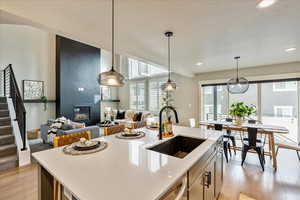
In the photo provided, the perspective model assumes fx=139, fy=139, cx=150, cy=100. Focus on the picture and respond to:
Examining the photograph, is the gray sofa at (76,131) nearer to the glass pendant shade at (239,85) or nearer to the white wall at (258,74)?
the glass pendant shade at (239,85)

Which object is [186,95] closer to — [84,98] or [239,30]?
[239,30]

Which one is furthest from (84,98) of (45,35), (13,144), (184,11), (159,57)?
(184,11)

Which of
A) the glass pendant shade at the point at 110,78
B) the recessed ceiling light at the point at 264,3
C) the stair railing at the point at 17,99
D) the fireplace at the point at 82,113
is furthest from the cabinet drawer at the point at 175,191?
the fireplace at the point at 82,113

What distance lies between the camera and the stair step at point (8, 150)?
2881 mm

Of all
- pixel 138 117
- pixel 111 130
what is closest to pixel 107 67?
pixel 138 117

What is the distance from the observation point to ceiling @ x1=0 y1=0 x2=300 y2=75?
5.38ft

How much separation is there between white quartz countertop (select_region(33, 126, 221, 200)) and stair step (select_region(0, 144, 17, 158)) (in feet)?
8.68

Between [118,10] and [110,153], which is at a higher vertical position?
[118,10]

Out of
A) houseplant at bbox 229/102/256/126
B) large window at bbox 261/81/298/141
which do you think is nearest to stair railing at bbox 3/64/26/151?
houseplant at bbox 229/102/256/126

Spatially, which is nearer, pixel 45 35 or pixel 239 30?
pixel 239 30

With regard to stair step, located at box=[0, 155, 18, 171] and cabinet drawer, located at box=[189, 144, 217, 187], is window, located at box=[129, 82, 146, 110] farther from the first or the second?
cabinet drawer, located at box=[189, 144, 217, 187]

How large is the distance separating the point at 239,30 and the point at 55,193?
326cm

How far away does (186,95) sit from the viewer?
21.0 feet

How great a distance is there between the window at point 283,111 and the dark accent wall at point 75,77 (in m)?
7.53
